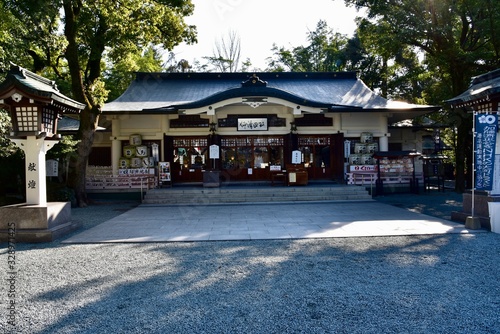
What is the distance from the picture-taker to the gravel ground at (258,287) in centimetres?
342

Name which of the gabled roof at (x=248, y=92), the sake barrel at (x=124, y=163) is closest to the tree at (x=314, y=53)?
the gabled roof at (x=248, y=92)

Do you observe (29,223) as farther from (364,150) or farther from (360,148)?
(364,150)

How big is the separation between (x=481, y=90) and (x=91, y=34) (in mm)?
12825

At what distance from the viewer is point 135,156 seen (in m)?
15.6

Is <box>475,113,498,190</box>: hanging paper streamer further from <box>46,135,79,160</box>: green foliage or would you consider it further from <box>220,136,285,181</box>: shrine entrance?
<box>46,135,79,160</box>: green foliage

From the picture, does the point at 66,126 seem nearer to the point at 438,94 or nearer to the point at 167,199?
the point at 167,199

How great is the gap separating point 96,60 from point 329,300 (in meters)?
13.3

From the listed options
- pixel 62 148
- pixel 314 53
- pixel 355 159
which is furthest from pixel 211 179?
pixel 314 53

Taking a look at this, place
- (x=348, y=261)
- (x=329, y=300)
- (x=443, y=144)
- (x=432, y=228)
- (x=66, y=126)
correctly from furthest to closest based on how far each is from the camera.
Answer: (x=443, y=144) < (x=66, y=126) < (x=432, y=228) < (x=348, y=261) < (x=329, y=300)

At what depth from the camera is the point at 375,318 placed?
3.49m

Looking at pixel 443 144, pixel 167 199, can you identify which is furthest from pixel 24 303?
pixel 443 144

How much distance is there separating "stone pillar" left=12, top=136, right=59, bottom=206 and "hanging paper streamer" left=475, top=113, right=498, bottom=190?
33.7 feet

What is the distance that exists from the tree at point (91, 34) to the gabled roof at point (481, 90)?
34.0 feet

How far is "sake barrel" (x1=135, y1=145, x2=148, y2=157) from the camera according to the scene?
51.3ft
